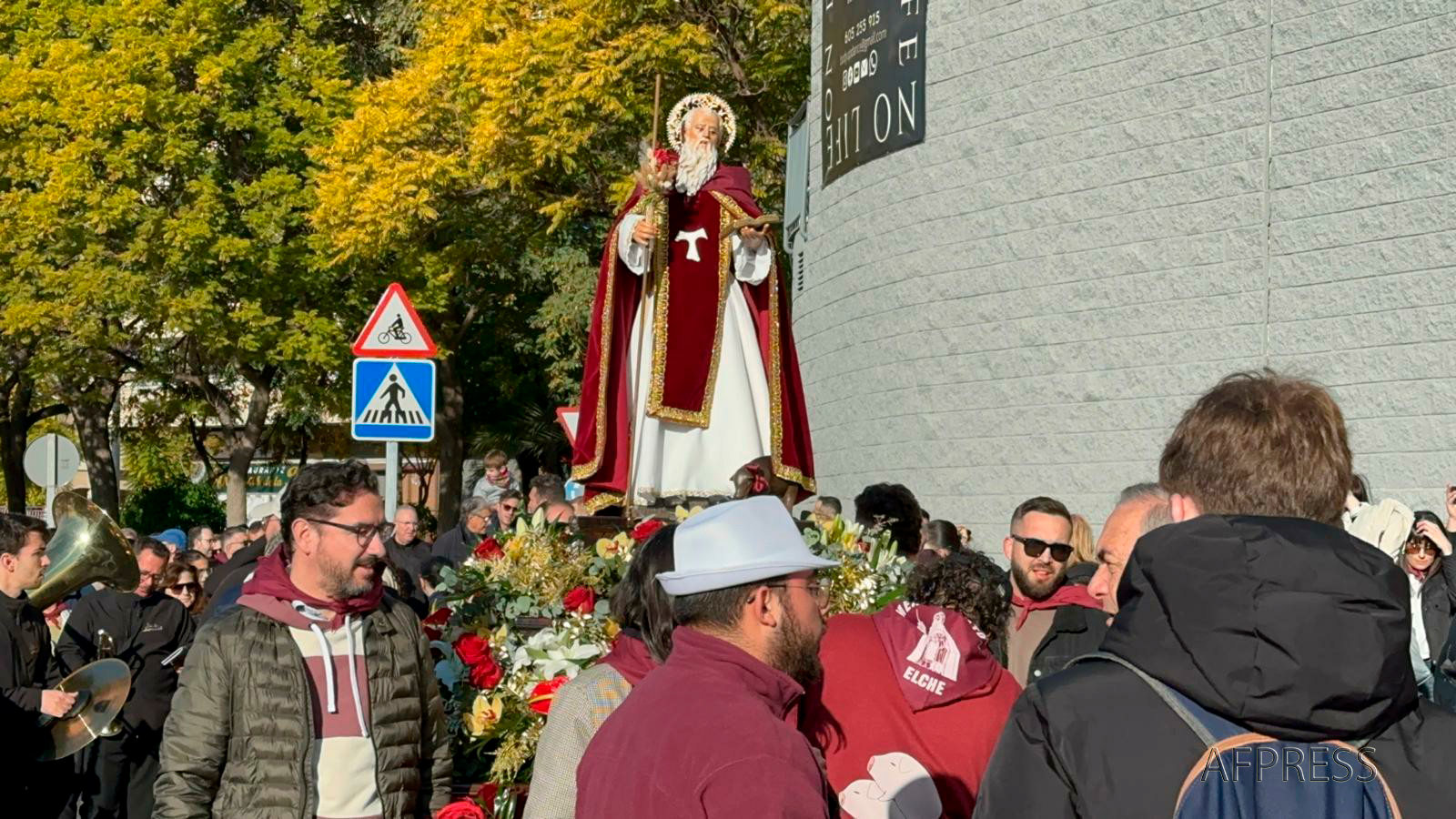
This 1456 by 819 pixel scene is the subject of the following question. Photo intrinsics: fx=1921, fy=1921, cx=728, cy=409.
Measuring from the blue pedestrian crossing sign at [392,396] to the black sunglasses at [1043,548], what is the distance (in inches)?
156

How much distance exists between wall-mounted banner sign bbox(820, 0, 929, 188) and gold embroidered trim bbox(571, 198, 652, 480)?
801 cm

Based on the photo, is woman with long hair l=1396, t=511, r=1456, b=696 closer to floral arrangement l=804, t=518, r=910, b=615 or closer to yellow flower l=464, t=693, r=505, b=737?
floral arrangement l=804, t=518, r=910, b=615

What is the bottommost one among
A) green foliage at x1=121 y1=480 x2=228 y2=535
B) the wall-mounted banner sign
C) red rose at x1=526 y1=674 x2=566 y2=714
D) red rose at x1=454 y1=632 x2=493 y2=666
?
green foliage at x1=121 y1=480 x2=228 y2=535

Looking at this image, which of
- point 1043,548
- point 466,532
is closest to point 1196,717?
point 1043,548

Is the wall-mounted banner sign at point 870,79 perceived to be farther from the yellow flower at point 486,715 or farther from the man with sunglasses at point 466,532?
the yellow flower at point 486,715

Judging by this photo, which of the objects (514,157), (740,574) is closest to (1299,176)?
(740,574)

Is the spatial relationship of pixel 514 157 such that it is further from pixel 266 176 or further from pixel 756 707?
pixel 756 707

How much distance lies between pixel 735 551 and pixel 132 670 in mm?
6923

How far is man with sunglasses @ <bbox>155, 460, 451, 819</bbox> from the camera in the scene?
5.04 meters

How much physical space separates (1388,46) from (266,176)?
22550mm

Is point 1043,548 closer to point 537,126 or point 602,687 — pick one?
point 602,687

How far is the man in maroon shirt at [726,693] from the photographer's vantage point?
10.2ft

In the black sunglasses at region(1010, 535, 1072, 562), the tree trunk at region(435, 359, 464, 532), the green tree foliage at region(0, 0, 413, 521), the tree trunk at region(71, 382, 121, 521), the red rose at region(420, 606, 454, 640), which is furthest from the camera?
the tree trunk at region(71, 382, 121, 521)
